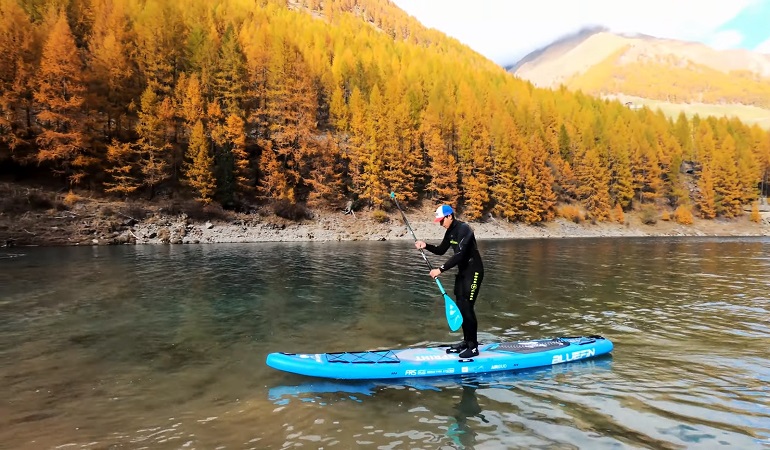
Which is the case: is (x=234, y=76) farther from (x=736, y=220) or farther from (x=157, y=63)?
(x=736, y=220)

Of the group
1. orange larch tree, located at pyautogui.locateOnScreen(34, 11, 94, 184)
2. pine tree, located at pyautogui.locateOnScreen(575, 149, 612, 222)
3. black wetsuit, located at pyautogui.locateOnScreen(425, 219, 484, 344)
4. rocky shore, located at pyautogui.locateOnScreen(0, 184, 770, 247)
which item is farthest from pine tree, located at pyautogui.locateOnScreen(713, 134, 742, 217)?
orange larch tree, located at pyautogui.locateOnScreen(34, 11, 94, 184)

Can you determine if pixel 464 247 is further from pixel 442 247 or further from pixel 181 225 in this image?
pixel 181 225

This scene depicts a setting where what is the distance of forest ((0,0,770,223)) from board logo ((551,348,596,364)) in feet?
160

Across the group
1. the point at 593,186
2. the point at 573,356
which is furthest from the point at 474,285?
the point at 593,186

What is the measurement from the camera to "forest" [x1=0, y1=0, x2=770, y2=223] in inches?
1838

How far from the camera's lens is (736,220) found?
86312 millimetres

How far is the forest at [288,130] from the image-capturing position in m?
46.7

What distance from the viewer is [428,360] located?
9.48 m

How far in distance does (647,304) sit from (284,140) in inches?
2096

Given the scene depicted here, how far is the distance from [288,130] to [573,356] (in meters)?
56.5

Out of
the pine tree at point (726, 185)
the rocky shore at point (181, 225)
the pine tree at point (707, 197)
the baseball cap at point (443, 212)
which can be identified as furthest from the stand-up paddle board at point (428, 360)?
the pine tree at point (726, 185)

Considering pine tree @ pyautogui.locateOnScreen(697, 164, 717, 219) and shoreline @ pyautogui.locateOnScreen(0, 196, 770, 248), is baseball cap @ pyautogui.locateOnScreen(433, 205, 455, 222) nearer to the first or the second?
shoreline @ pyautogui.locateOnScreen(0, 196, 770, 248)

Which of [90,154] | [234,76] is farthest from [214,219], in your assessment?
[234,76]

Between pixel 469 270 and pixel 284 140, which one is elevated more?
pixel 284 140
